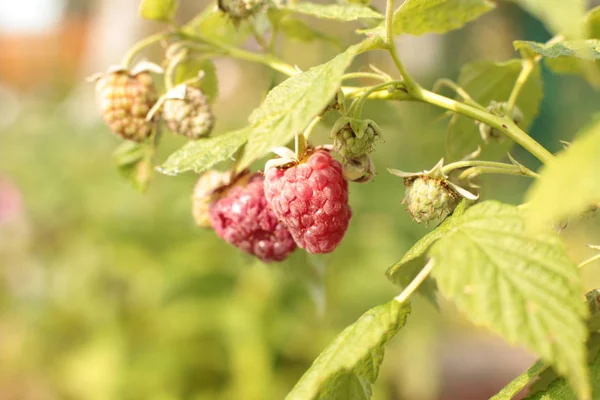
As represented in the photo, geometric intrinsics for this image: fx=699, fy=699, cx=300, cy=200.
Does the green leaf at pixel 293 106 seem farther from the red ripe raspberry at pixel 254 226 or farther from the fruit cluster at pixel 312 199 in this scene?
the red ripe raspberry at pixel 254 226

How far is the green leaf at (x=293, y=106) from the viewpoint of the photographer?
611mm

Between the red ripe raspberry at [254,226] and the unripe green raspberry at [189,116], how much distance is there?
0.11 meters

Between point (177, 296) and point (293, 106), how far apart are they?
7.85 feet

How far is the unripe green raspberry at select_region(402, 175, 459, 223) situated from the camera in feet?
2.55

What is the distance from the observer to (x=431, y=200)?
0.78m

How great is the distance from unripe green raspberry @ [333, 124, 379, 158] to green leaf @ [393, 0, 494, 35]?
17cm

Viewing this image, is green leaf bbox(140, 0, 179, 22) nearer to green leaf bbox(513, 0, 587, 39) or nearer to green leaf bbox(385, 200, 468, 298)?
green leaf bbox(385, 200, 468, 298)

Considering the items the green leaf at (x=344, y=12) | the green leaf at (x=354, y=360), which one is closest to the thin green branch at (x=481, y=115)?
the green leaf at (x=344, y=12)

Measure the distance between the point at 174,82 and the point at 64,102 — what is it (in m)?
6.68

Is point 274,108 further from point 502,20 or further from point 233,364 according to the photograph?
point 502,20

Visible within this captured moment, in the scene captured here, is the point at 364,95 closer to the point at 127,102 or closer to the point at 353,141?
the point at 353,141

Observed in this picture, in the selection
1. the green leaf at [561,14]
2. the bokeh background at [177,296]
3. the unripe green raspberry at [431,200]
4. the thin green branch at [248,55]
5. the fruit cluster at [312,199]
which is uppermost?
the green leaf at [561,14]

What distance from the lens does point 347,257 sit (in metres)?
3.20

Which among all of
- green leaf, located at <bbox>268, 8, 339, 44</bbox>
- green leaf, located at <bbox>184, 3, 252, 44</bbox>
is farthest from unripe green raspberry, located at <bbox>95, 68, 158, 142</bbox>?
green leaf, located at <bbox>268, 8, 339, 44</bbox>
